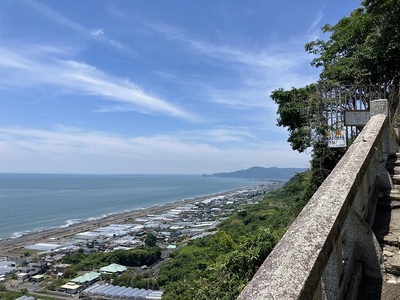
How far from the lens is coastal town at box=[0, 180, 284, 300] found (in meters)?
29.9

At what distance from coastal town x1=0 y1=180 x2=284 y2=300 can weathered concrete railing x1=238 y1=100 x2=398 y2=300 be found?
2628 centimetres

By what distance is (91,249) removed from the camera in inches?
1752

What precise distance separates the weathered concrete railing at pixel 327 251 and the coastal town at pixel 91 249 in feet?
86.2

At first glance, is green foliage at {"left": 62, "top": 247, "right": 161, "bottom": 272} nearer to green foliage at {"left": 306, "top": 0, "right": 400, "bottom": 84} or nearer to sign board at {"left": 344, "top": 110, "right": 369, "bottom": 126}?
green foliage at {"left": 306, "top": 0, "right": 400, "bottom": 84}

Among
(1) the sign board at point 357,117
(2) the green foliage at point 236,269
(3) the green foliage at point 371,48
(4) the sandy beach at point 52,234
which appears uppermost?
(3) the green foliage at point 371,48

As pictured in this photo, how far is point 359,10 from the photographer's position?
1216cm

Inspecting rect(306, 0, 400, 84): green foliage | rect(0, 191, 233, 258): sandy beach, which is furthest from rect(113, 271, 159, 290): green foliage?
rect(306, 0, 400, 84): green foliage

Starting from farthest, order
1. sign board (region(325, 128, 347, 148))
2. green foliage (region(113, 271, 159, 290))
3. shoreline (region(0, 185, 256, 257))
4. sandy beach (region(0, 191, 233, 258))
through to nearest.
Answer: shoreline (region(0, 185, 256, 257)) → sandy beach (region(0, 191, 233, 258)) → green foliage (region(113, 271, 159, 290)) → sign board (region(325, 128, 347, 148))

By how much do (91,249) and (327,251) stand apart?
1887 inches

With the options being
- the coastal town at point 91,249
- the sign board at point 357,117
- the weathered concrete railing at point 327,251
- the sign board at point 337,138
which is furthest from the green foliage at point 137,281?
the weathered concrete railing at point 327,251

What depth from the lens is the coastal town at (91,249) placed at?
29.9 metres

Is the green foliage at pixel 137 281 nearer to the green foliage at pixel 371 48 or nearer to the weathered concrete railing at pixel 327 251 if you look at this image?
the green foliage at pixel 371 48

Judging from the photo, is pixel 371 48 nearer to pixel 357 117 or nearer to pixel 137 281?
pixel 357 117

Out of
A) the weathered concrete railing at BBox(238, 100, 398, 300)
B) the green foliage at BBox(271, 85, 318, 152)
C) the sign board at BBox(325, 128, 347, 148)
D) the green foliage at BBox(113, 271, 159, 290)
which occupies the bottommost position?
the green foliage at BBox(113, 271, 159, 290)
